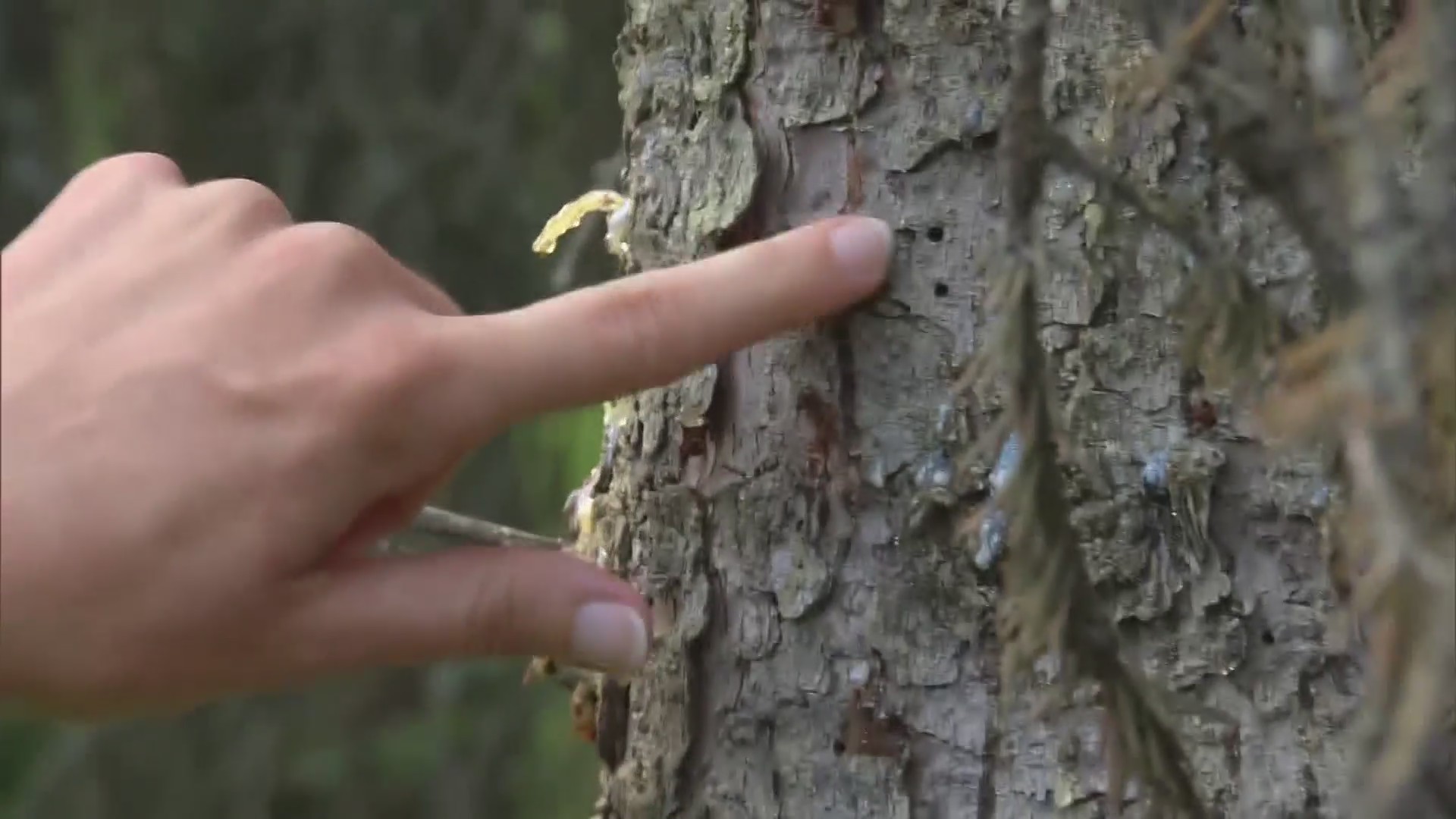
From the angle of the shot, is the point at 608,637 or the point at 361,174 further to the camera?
the point at 361,174

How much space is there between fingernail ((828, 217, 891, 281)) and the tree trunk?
0.02 metres

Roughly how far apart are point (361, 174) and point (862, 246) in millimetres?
1309

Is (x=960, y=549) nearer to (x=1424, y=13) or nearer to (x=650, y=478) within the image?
(x=650, y=478)

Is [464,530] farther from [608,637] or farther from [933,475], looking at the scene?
[933,475]

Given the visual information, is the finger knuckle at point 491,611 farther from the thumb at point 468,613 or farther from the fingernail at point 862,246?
the fingernail at point 862,246

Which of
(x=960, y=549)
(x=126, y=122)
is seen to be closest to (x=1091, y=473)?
(x=960, y=549)

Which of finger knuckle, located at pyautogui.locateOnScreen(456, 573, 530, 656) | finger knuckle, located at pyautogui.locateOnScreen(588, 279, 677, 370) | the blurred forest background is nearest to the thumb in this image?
finger knuckle, located at pyautogui.locateOnScreen(456, 573, 530, 656)

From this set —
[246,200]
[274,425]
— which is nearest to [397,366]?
[274,425]

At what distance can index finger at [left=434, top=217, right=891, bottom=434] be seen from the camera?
58 centimetres

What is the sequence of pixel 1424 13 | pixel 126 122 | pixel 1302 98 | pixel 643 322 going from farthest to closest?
pixel 126 122
pixel 643 322
pixel 1302 98
pixel 1424 13

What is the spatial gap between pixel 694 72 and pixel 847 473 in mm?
235

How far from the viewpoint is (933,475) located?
0.66 meters

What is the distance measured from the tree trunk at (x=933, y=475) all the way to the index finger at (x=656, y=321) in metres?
0.05

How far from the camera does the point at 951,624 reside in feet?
2.17
